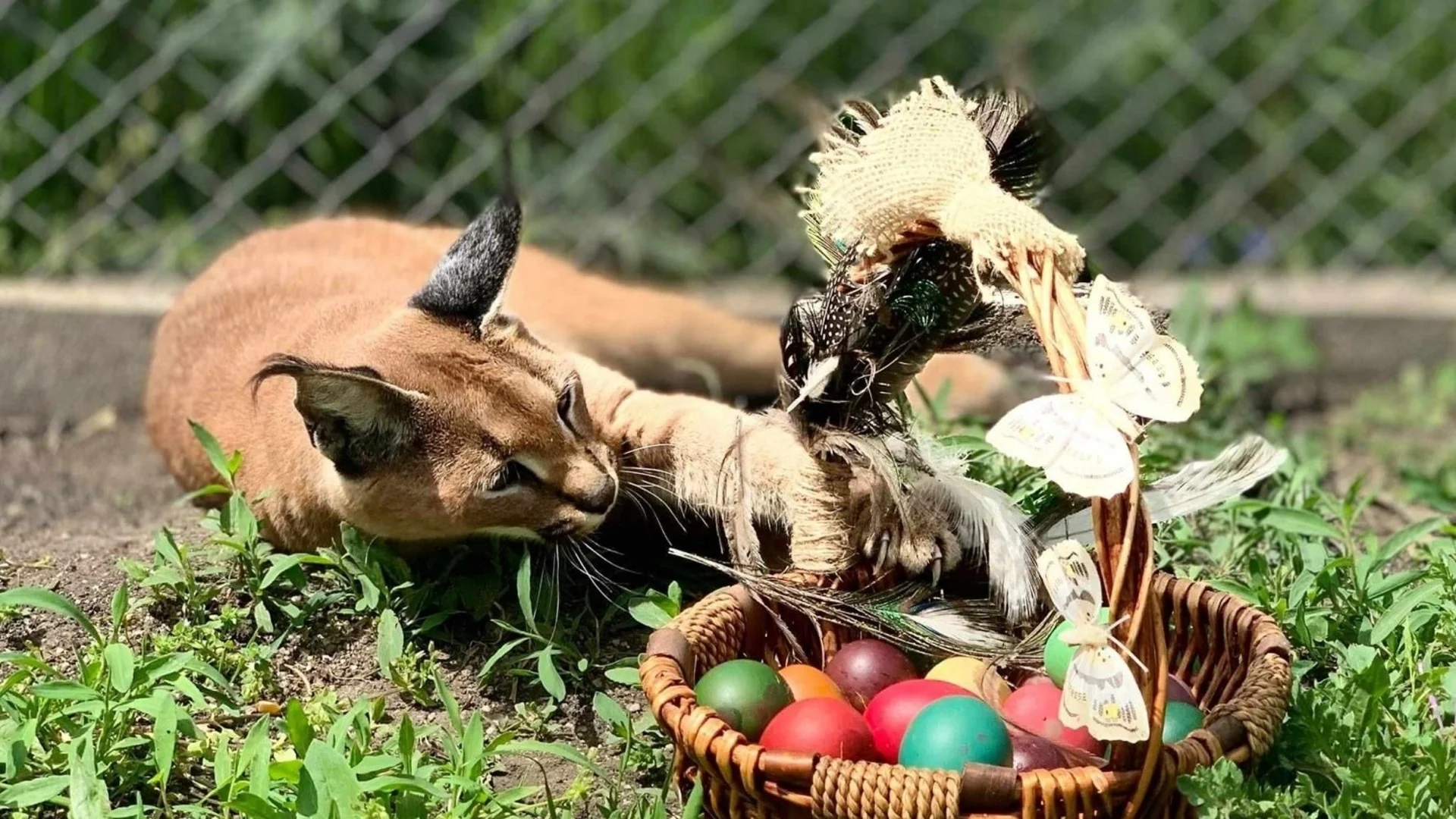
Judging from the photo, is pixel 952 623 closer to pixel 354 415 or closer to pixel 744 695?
pixel 744 695

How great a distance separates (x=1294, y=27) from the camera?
664cm

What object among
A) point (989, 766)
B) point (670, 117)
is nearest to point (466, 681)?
point (989, 766)

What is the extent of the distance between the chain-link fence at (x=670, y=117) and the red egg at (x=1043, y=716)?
376 cm

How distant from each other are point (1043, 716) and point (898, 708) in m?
0.23

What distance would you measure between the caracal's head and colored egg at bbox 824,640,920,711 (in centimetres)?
63

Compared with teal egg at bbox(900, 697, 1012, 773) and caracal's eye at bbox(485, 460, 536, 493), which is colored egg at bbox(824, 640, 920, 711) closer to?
teal egg at bbox(900, 697, 1012, 773)

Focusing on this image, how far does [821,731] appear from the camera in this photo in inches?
95.1

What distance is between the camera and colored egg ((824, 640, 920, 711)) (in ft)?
8.97

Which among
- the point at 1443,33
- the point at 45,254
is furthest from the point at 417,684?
the point at 1443,33

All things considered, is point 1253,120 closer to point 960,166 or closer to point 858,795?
point 960,166

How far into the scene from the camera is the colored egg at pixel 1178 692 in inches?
97.3

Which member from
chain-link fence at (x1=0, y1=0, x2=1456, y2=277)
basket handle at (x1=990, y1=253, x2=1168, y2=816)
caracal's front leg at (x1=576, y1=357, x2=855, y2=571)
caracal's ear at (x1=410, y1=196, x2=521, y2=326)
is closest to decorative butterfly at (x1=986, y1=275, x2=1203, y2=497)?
basket handle at (x1=990, y1=253, x2=1168, y2=816)

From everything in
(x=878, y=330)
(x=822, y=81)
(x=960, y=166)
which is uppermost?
(x=822, y=81)

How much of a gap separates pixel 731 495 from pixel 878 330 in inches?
23.4
